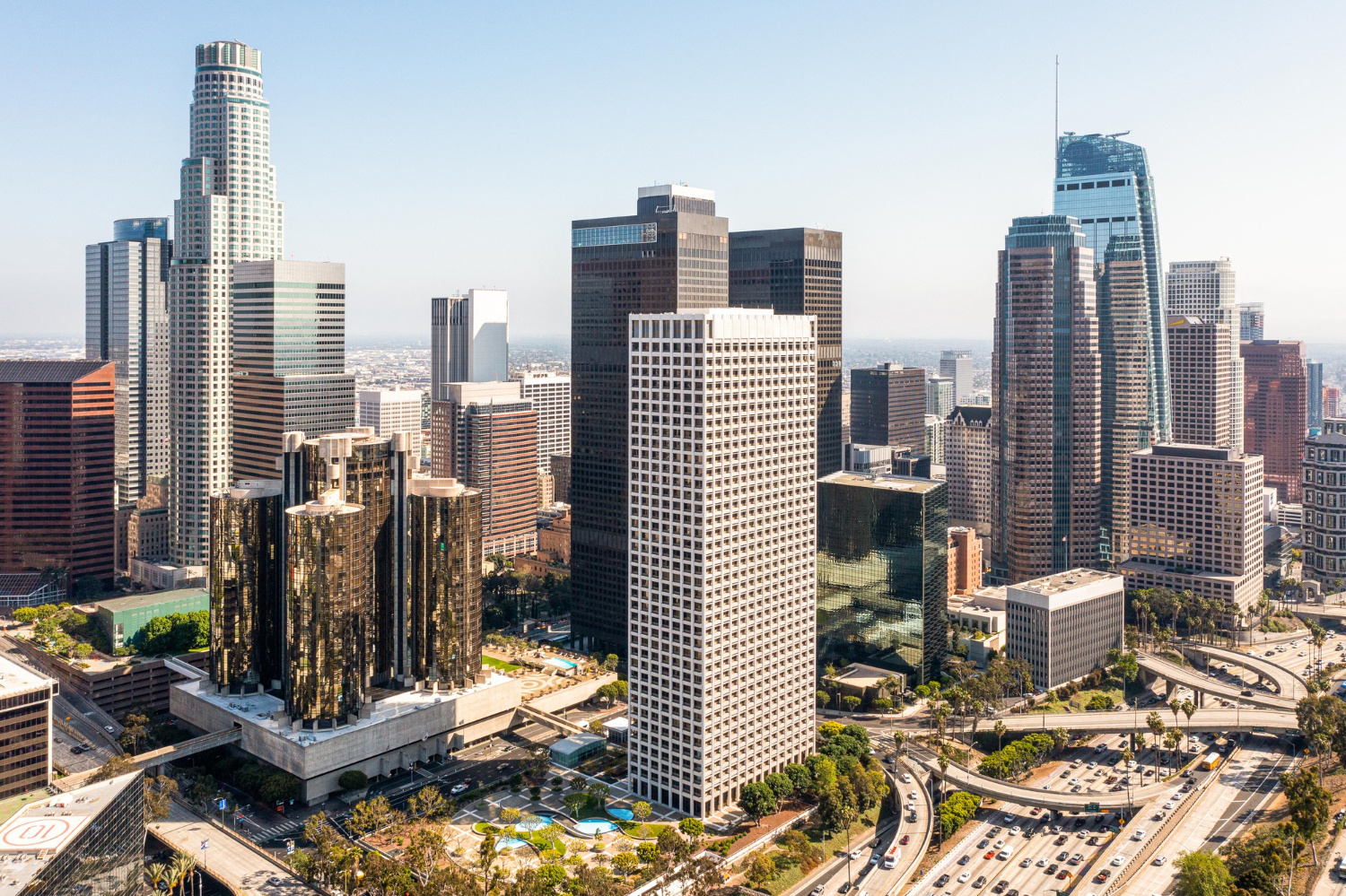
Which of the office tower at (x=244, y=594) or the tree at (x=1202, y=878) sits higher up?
the office tower at (x=244, y=594)

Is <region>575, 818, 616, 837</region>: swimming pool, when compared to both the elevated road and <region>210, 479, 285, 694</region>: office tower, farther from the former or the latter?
the elevated road

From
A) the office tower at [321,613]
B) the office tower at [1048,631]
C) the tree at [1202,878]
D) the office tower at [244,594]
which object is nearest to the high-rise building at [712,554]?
the office tower at [321,613]

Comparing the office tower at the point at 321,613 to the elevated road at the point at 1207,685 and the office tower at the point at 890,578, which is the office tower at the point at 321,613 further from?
the elevated road at the point at 1207,685

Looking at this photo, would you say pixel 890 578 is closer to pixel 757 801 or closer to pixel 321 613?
pixel 757 801

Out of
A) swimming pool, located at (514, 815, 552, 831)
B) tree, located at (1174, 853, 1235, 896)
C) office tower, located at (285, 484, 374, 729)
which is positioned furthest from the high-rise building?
tree, located at (1174, 853, 1235, 896)

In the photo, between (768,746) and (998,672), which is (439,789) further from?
(998,672)


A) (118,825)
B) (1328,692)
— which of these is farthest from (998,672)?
(118,825)
